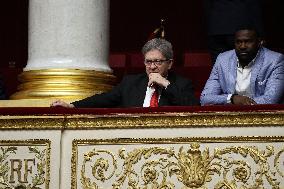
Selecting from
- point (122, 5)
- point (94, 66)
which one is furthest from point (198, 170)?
point (122, 5)

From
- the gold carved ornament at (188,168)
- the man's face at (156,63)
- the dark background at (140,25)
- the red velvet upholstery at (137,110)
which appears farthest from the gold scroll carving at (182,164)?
the dark background at (140,25)

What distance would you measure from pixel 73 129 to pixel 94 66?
1.15 meters

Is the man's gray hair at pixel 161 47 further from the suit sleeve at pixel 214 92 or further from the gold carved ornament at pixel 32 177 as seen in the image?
the gold carved ornament at pixel 32 177

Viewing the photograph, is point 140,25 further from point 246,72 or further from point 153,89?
point 153,89

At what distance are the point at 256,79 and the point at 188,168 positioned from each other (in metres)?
0.88

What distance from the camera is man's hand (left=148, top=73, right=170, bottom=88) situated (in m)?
4.31

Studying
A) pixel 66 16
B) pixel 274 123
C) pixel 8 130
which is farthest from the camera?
pixel 66 16

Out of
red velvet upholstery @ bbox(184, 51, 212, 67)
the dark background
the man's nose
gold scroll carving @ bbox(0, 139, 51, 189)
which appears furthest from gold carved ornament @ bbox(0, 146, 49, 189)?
the dark background

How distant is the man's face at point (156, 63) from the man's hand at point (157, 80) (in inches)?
2.9

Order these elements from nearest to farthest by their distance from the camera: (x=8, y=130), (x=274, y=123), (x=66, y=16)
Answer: (x=274, y=123) < (x=8, y=130) < (x=66, y=16)

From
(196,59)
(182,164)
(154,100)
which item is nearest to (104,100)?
(154,100)

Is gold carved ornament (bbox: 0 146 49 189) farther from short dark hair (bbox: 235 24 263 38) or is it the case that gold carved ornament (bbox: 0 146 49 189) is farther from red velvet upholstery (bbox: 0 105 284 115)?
short dark hair (bbox: 235 24 263 38)

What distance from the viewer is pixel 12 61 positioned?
731cm

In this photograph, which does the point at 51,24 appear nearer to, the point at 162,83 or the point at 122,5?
the point at 162,83
